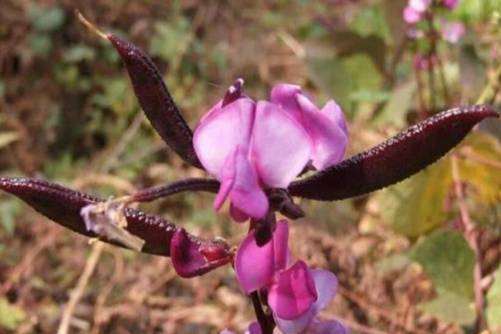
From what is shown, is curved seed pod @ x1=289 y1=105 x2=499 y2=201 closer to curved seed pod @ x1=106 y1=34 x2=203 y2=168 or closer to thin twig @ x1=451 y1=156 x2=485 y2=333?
curved seed pod @ x1=106 y1=34 x2=203 y2=168

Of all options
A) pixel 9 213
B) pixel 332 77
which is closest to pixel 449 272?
pixel 332 77

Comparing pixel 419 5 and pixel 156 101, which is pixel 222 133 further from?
pixel 419 5

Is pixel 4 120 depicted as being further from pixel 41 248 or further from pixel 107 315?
pixel 107 315

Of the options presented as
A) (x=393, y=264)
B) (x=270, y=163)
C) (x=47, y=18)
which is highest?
(x=270, y=163)

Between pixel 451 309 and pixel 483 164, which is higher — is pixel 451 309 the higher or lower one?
the lower one

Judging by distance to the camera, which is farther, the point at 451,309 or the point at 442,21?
the point at 442,21

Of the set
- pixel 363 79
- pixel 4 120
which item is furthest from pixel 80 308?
pixel 4 120

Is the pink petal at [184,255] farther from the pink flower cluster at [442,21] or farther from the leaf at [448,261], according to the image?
the pink flower cluster at [442,21]
